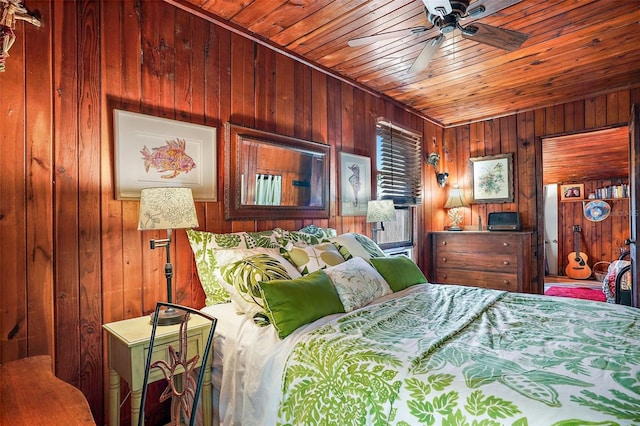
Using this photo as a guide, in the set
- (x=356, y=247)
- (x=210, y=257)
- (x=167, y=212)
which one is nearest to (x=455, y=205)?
(x=356, y=247)

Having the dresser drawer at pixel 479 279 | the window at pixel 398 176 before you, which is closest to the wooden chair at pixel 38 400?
the window at pixel 398 176

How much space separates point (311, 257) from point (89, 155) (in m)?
1.32

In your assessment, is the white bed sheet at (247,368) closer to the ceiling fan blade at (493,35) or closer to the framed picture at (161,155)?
the framed picture at (161,155)

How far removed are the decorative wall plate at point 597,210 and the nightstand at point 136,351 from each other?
23.5 feet

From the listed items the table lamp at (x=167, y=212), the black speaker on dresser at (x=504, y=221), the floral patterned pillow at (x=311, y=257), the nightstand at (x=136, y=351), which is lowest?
the nightstand at (x=136, y=351)

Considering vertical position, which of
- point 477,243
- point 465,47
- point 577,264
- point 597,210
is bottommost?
point 577,264

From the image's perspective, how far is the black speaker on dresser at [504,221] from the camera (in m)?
4.22

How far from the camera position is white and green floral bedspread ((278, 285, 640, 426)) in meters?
0.97

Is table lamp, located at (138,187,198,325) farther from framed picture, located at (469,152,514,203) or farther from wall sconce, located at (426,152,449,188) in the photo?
framed picture, located at (469,152,514,203)

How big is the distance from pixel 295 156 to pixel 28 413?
2243 mm

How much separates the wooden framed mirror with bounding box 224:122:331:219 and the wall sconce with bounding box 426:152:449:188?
6.52ft

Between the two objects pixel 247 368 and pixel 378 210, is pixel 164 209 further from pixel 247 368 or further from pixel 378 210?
pixel 378 210

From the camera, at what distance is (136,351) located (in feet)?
4.92

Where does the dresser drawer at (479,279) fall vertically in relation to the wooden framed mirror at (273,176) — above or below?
below
